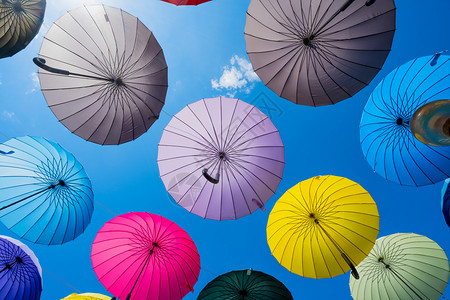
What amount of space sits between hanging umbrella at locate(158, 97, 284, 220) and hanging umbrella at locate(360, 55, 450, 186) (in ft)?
7.48

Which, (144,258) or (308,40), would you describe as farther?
(144,258)

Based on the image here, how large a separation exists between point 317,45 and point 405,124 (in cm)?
271

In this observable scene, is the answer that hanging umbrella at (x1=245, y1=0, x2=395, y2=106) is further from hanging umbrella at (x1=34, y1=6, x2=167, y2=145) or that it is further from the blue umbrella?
the blue umbrella

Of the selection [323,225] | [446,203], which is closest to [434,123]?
[323,225]

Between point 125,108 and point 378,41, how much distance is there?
530cm

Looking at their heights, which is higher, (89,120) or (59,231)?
(89,120)

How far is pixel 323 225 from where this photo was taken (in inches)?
223

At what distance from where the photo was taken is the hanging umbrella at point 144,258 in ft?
18.2

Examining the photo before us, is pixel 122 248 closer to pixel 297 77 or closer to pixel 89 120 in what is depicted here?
pixel 89 120

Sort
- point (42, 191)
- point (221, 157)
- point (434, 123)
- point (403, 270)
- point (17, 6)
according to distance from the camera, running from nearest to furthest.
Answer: point (434, 123) → point (17, 6) → point (42, 191) → point (221, 157) → point (403, 270)

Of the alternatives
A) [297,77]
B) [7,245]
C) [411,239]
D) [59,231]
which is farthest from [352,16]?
[7,245]

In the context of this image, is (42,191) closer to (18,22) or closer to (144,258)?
(144,258)

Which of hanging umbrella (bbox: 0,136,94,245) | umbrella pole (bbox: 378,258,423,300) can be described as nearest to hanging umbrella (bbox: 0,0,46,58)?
hanging umbrella (bbox: 0,136,94,245)

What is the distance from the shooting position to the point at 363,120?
6.17m
